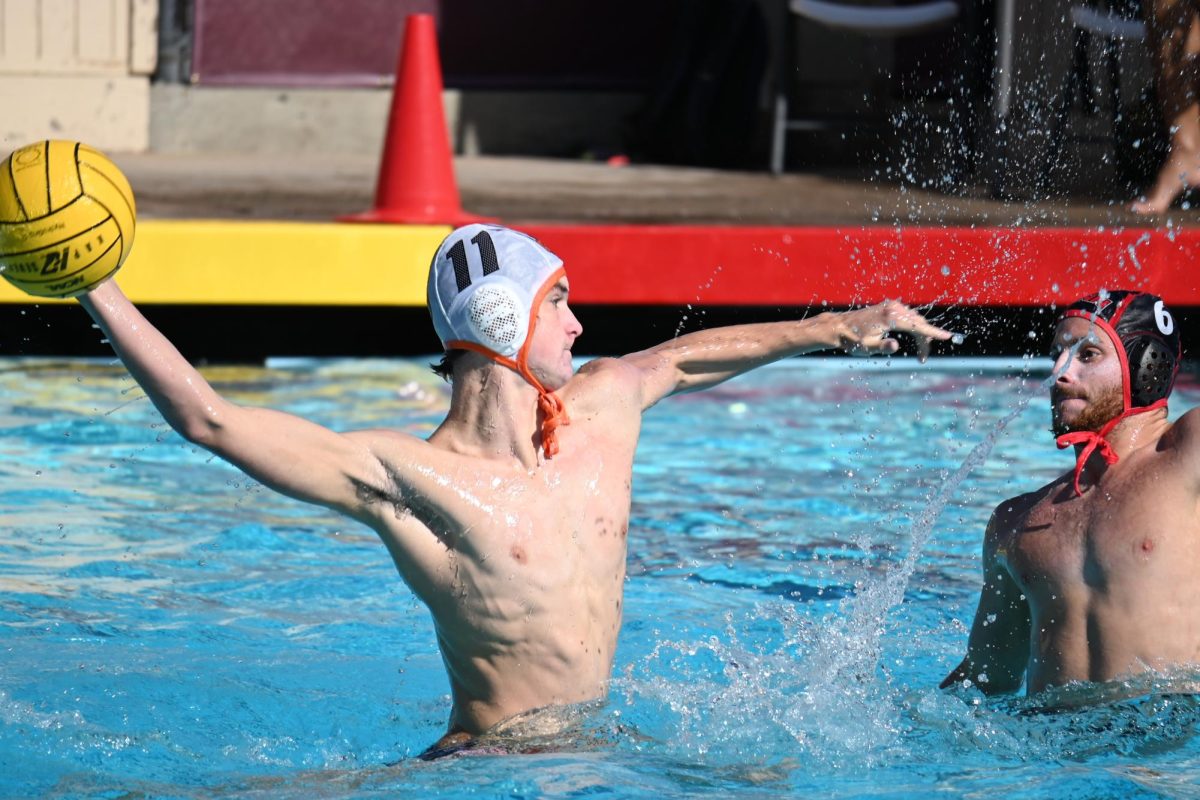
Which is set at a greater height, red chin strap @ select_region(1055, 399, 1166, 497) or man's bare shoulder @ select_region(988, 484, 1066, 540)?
red chin strap @ select_region(1055, 399, 1166, 497)

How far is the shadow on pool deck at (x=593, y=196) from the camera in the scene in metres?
7.56

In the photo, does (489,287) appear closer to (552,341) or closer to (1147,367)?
(552,341)

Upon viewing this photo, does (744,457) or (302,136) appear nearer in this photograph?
(744,457)

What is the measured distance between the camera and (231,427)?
2588 millimetres

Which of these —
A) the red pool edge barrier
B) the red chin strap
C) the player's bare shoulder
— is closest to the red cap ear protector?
the red chin strap

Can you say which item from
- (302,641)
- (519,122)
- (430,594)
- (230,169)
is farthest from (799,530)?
(519,122)

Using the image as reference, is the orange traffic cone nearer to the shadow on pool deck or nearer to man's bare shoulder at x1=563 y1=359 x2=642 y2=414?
the shadow on pool deck

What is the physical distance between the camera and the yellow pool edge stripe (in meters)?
6.71

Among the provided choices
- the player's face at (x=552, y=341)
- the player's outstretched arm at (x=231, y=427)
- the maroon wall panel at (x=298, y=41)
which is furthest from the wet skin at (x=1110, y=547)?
the maroon wall panel at (x=298, y=41)

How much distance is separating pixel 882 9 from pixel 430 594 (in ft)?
22.7

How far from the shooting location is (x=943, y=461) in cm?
617

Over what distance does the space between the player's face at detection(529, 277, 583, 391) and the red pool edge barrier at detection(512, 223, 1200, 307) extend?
3822 millimetres

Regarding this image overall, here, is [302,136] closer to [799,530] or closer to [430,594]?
[799,530]

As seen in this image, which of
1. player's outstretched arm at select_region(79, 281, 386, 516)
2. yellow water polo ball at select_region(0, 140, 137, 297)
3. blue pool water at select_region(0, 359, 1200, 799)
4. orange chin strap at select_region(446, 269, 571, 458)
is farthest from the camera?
blue pool water at select_region(0, 359, 1200, 799)
